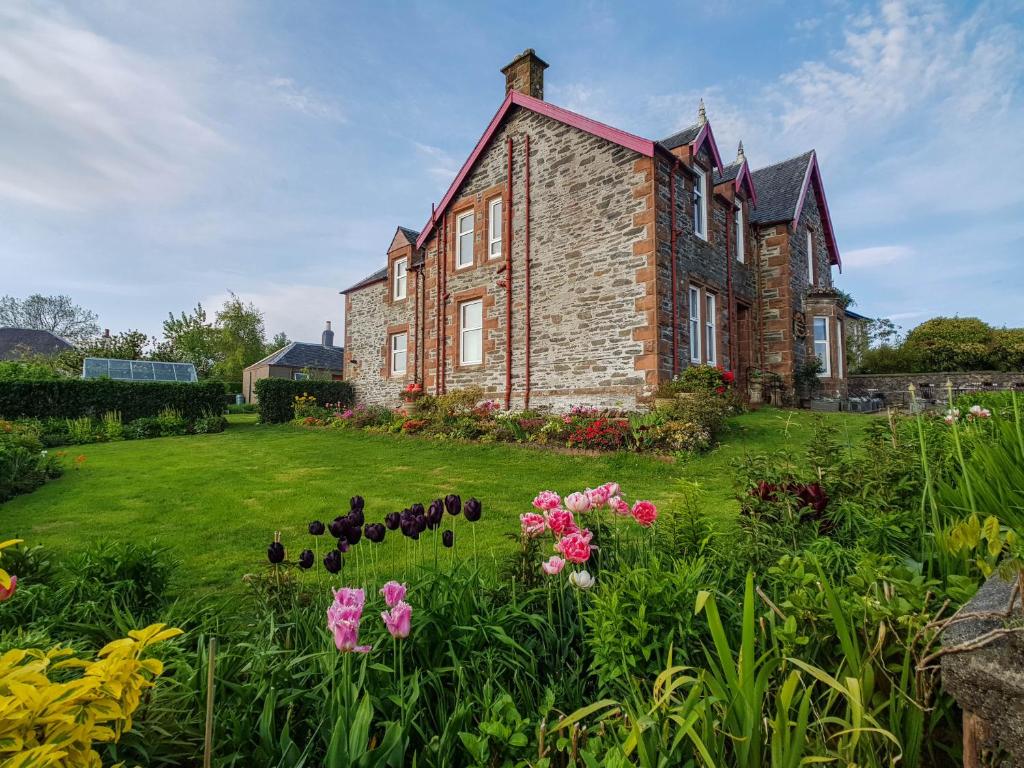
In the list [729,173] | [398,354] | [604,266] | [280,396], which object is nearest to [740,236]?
[729,173]

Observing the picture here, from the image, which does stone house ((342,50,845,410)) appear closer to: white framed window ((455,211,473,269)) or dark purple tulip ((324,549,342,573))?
white framed window ((455,211,473,269))

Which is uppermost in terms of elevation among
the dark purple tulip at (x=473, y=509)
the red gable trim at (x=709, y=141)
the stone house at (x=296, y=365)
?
the red gable trim at (x=709, y=141)

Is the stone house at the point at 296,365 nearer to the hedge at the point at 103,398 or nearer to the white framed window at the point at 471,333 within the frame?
the hedge at the point at 103,398

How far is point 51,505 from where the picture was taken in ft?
21.3

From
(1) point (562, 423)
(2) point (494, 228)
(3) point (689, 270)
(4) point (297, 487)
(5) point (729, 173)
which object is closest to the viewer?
(4) point (297, 487)

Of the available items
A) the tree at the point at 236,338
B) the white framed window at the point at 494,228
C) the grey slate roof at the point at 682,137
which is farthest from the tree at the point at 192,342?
the grey slate roof at the point at 682,137

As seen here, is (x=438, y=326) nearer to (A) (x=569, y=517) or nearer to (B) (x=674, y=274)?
(B) (x=674, y=274)

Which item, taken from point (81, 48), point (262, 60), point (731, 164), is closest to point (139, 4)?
point (81, 48)

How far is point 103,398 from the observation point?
1661cm

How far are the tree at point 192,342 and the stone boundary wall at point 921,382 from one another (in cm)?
4392

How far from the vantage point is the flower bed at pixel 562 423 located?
936 centimetres

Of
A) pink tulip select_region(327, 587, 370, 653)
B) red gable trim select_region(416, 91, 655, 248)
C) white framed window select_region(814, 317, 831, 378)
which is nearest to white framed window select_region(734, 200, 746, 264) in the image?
red gable trim select_region(416, 91, 655, 248)

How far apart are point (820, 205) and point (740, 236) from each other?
7.10 meters

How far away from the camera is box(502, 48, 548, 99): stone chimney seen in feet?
48.9
